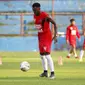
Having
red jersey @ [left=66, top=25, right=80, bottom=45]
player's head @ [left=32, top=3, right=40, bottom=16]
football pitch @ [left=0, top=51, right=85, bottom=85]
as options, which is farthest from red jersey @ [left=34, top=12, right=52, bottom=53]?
red jersey @ [left=66, top=25, right=80, bottom=45]

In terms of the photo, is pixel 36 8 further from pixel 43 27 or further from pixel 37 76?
pixel 37 76

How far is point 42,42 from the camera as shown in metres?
13.1

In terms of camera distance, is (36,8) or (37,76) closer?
(36,8)

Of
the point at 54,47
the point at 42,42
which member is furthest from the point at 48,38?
the point at 54,47

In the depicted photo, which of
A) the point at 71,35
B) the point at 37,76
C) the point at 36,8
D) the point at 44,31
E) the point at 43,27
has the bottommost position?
the point at 71,35

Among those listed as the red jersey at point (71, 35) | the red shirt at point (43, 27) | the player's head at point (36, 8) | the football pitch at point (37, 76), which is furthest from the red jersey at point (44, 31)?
the red jersey at point (71, 35)

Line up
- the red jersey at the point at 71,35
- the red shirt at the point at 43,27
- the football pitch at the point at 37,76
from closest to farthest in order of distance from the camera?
1. the football pitch at the point at 37,76
2. the red shirt at the point at 43,27
3. the red jersey at the point at 71,35

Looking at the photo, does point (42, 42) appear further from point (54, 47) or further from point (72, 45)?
point (54, 47)

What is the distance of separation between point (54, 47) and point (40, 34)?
24.1 m

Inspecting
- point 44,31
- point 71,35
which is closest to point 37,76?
point 44,31

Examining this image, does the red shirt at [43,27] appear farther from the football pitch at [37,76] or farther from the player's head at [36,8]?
the football pitch at [37,76]

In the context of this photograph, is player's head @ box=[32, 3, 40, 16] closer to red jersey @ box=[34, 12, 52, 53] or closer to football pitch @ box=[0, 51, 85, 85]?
red jersey @ box=[34, 12, 52, 53]

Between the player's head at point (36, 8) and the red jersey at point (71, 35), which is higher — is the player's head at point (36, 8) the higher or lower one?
the higher one

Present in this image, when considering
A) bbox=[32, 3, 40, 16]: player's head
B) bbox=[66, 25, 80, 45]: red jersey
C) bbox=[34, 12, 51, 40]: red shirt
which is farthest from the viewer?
bbox=[66, 25, 80, 45]: red jersey
